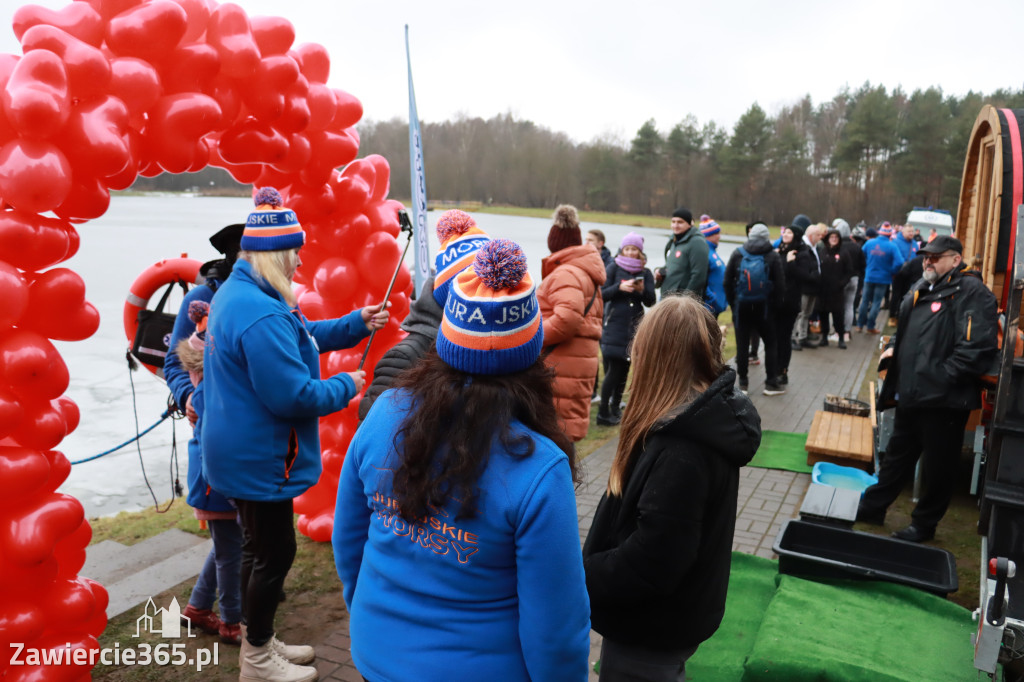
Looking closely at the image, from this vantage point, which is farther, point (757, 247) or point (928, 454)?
point (757, 247)

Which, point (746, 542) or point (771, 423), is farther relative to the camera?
point (771, 423)

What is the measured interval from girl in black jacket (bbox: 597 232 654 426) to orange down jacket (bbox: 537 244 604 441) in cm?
194

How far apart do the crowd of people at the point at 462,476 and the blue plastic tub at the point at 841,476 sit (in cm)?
398

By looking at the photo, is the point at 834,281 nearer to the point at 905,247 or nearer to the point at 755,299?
the point at 755,299

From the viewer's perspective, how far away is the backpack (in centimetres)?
812

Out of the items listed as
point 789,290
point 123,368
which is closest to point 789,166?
point 789,290

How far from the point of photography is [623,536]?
7.09ft

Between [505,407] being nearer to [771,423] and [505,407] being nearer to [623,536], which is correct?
[623,536]

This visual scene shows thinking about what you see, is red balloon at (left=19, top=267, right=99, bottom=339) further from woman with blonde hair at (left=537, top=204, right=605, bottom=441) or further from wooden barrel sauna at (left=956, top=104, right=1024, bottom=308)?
wooden barrel sauna at (left=956, top=104, right=1024, bottom=308)

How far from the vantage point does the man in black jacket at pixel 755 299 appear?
8.23m

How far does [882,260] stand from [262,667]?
40.0 feet

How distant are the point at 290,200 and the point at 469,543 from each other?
136 inches

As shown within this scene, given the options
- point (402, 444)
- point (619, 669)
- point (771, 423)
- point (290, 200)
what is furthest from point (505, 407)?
point (771, 423)

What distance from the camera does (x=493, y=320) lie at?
1594mm
